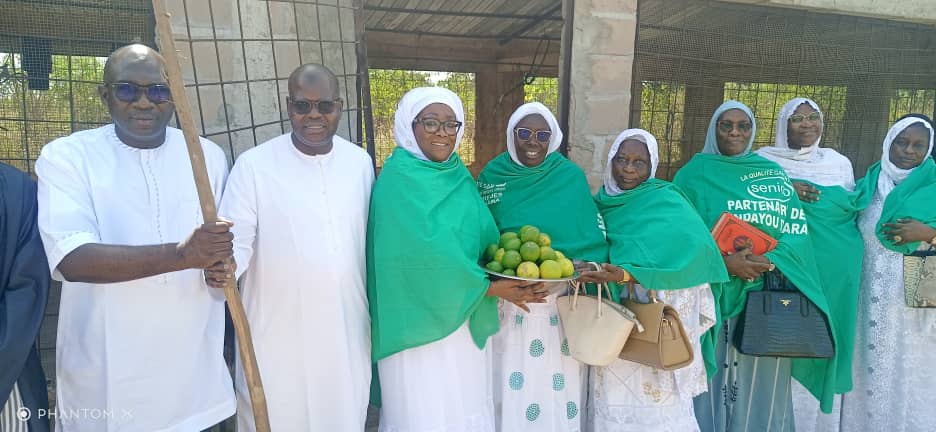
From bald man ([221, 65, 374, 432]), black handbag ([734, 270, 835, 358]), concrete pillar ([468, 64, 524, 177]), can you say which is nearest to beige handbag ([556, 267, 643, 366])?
black handbag ([734, 270, 835, 358])

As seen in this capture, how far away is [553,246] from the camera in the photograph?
106 inches

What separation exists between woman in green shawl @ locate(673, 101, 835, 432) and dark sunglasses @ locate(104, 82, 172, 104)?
270cm

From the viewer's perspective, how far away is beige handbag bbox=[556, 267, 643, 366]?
2402 mm

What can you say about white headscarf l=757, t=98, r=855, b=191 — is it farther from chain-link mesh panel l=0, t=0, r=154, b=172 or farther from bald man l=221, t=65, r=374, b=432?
chain-link mesh panel l=0, t=0, r=154, b=172

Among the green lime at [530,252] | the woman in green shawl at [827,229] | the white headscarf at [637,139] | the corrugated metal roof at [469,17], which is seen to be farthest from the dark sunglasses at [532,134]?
the corrugated metal roof at [469,17]

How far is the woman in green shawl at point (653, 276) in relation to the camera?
257 centimetres

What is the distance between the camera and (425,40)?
7812mm

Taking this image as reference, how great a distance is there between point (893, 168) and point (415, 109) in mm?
2870

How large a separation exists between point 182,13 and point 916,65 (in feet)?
18.7

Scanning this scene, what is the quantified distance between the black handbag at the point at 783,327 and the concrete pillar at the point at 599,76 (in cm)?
133

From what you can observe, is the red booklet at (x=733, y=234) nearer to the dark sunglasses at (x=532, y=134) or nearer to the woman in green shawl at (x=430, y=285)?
the dark sunglasses at (x=532, y=134)

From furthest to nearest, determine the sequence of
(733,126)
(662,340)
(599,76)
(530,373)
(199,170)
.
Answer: (599,76) < (733,126) < (530,373) < (662,340) < (199,170)

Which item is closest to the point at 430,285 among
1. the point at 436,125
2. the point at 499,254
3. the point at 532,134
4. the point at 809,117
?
the point at 499,254

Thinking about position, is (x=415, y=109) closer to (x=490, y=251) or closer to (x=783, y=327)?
(x=490, y=251)
